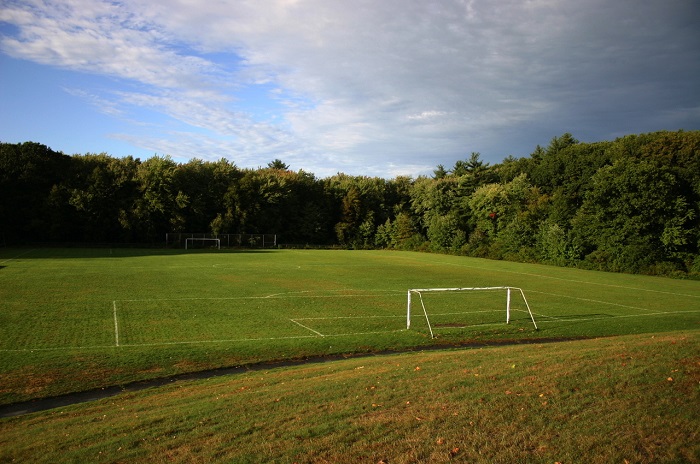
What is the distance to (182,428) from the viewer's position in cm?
712

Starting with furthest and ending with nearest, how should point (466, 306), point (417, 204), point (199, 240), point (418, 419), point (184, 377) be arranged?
point (417, 204) → point (199, 240) → point (466, 306) → point (184, 377) → point (418, 419)

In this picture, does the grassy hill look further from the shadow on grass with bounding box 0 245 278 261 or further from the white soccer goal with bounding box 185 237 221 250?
the white soccer goal with bounding box 185 237 221 250

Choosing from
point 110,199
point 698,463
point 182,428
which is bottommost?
point 182,428

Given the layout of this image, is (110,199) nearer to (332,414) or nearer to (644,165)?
(644,165)

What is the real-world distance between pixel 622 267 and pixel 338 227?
44118 mm

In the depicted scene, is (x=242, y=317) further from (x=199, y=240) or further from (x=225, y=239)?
(x=225, y=239)

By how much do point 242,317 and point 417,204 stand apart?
6346 cm

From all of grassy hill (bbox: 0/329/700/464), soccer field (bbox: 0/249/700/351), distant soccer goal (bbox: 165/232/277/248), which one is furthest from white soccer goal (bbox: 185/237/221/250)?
grassy hill (bbox: 0/329/700/464)

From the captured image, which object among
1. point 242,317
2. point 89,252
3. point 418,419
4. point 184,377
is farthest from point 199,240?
point 418,419

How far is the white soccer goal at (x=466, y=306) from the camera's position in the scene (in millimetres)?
18500

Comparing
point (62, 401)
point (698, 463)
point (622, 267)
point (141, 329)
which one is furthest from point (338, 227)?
point (698, 463)

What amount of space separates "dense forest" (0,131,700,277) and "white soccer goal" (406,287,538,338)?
23694 mm

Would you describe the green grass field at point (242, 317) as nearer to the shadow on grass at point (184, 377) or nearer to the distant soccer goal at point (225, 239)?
the shadow on grass at point (184, 377)

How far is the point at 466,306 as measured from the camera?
23.3 metres
